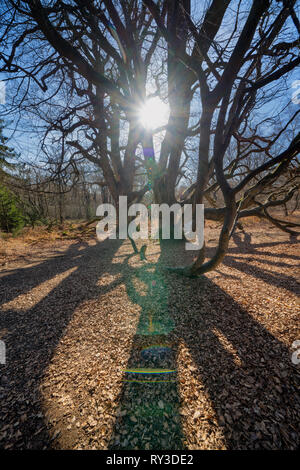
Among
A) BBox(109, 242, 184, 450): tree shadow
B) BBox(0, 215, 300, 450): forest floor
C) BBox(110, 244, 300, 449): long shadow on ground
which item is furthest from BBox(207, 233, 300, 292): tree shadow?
BBox(109, 242, 184, 450): tree shadow

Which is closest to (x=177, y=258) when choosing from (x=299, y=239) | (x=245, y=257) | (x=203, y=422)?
(x=245, y=257)

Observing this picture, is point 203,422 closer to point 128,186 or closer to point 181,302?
point 181,302

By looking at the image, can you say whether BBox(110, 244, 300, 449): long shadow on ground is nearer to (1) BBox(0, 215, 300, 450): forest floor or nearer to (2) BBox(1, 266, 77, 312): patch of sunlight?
(1) BBox(0, 215, 300, 450): forest floor

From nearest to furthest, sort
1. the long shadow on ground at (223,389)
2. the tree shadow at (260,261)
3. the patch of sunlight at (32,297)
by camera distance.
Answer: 1. the long shadow on ground at (223,389)
2. the patch of sunlight at (32,297)
3. the tree shadow at (260,261)

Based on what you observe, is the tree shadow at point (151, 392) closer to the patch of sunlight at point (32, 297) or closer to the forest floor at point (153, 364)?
the forest floor at point (153, 364)

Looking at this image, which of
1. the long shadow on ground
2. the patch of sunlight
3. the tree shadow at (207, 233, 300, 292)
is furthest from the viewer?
the tree shadow at (207, 233, 300, 292)

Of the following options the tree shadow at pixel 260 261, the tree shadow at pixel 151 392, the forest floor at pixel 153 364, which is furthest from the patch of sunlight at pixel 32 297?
the tree shadow at pixel 260 261

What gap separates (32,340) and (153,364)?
58.1 inches

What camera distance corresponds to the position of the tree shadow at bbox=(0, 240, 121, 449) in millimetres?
1162

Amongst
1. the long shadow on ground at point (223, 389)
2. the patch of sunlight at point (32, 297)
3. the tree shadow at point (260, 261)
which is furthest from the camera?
the tree shadow at point (260, 261)

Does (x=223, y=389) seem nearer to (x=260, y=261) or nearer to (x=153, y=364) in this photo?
(x=153, y=364)

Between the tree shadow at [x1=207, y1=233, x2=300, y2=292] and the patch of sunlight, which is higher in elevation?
the tree shadow at [x1=207, y1=233, x2=300, y2=292]

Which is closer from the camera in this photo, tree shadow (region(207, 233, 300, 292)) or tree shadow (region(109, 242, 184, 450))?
tree shadow (region(109, 242, 184, 450))

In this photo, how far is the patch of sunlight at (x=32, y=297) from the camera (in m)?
2.73
